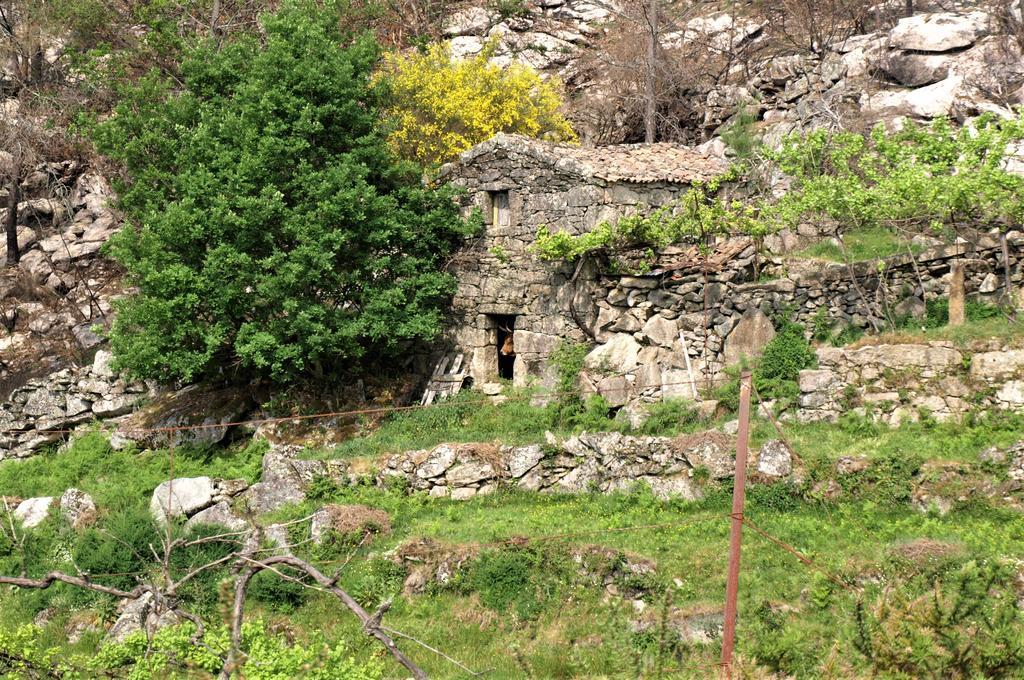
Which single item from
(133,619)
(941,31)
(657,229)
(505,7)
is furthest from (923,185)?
(505,7)

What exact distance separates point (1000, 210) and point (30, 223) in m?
22.1

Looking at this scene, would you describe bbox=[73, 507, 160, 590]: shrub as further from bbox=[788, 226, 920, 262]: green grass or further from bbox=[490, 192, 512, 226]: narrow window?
bbox=[788, 226, 920, 262]: green grass

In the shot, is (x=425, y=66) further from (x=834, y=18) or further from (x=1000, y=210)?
(x=1000, y=210)

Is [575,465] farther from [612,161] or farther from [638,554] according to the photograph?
[612,161]

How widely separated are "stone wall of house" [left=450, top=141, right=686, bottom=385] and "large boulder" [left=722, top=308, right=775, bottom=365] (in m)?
2.64

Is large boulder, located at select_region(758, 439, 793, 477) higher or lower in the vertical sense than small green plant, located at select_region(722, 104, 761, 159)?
lower

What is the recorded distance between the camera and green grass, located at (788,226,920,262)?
18281 millimetres

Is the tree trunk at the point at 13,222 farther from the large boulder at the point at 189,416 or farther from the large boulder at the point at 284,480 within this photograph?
the large boulder at the point at 284,480

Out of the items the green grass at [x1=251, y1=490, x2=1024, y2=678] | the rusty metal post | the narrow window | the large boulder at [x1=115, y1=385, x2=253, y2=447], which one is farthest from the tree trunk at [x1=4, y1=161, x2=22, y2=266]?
the rusty metal post

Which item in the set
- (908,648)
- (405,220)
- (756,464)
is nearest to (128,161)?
(405,220)

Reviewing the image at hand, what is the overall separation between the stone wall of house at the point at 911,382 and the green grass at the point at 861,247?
9.01 feet

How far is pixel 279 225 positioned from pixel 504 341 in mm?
4616

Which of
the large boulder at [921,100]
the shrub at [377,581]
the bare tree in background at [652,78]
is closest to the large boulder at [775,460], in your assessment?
the shrub at [377,581]

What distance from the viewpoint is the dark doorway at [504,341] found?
2006cm
